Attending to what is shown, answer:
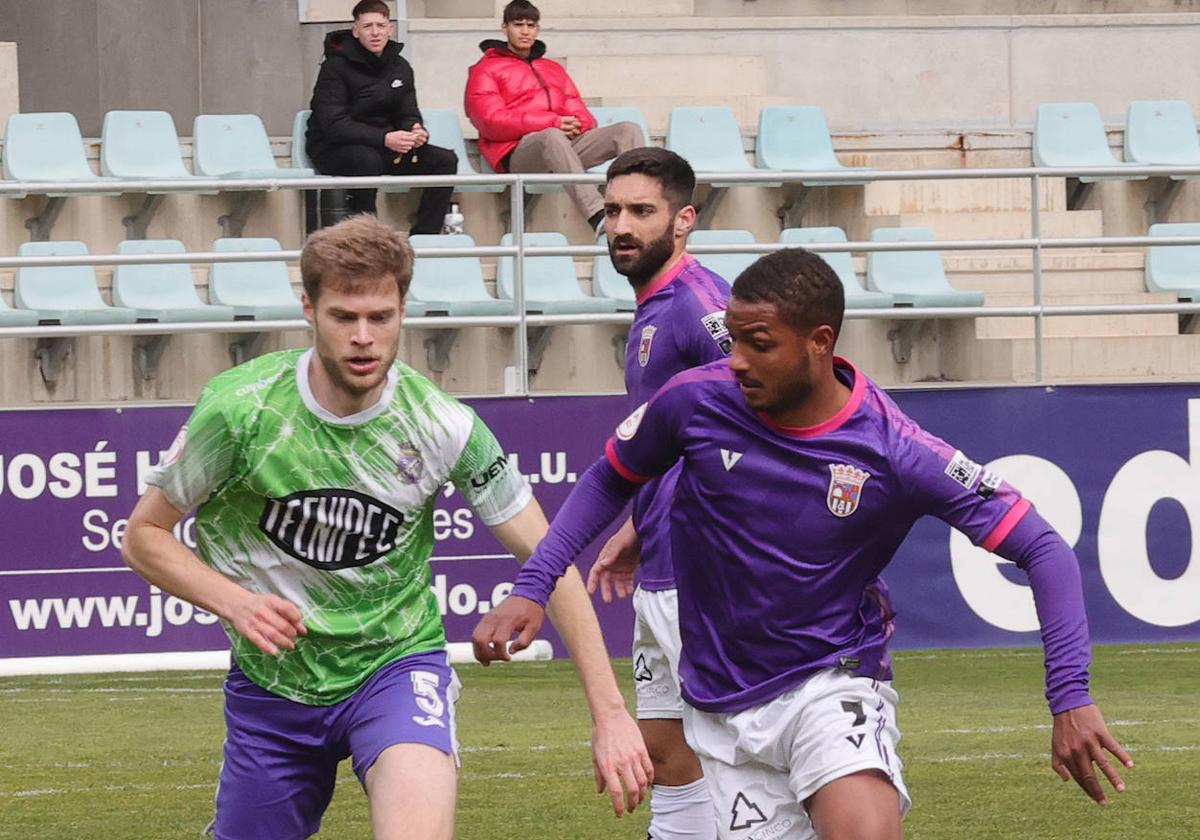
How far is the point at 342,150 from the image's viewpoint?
13.1 meters

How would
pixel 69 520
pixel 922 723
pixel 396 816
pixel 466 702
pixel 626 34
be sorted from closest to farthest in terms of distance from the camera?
pixel 396 816 → pixel 922 723 → pixel 466 702 → pixel 69 520 → pixel 626 34

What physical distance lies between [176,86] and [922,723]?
1098cm

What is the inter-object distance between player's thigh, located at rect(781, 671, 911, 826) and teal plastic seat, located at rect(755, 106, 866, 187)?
10.9 meters

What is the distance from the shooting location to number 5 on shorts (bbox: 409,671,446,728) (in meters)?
4.39

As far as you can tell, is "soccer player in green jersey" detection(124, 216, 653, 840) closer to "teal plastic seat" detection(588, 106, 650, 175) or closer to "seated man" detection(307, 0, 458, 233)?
"seated man" detection(307, 0, 458, 233)

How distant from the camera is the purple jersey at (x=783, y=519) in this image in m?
4.51

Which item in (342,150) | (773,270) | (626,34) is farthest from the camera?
(626,34)

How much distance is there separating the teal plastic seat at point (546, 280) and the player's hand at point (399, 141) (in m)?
0.83

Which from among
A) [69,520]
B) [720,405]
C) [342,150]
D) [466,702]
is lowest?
[466,702]

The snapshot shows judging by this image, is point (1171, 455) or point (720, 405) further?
point (1171, 455)

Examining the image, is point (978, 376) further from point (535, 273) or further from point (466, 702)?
point (466, 702)

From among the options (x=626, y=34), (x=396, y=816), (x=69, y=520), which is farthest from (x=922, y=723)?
(x=626, y=34)

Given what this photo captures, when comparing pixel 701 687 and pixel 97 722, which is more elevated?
pixel 701 687

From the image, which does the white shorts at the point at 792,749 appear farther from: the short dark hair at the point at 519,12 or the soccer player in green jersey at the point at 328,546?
the short dark hair at the point at 519,12
